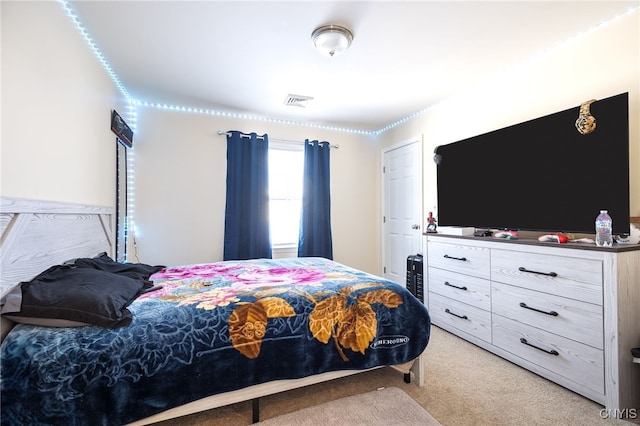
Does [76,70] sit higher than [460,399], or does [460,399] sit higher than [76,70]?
[76,70]

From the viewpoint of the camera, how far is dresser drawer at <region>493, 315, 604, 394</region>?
166 centimetres

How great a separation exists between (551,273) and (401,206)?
2264 millimetres

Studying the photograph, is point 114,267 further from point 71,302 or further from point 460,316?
point 460,316

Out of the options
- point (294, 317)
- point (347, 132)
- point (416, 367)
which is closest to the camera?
point (294, 317)

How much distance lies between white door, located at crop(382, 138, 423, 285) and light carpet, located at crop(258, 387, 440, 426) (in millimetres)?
2280

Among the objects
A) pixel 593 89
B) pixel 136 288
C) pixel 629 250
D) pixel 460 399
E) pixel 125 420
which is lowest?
pixel 460 399

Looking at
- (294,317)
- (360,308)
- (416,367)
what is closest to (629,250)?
(416,367)

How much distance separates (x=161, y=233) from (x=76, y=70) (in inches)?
75.1

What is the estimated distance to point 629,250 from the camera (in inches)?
62.9

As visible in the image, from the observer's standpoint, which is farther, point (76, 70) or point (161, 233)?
point (161, 233)

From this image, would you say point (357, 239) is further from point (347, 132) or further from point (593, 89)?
point (593, 89)

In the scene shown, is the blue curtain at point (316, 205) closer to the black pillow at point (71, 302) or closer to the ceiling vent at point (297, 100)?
the ceiling vent at point (297, 100)

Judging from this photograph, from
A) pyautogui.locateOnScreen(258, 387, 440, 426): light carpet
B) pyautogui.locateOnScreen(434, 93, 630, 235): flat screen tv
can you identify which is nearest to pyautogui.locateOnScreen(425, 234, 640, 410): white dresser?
pyautogui.locateOnScreen(434, 93, 630, 235): flat screen tv

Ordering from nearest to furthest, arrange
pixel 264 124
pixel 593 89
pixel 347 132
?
pixel 593 89 → pixel 264 124 → pixel 347 132
